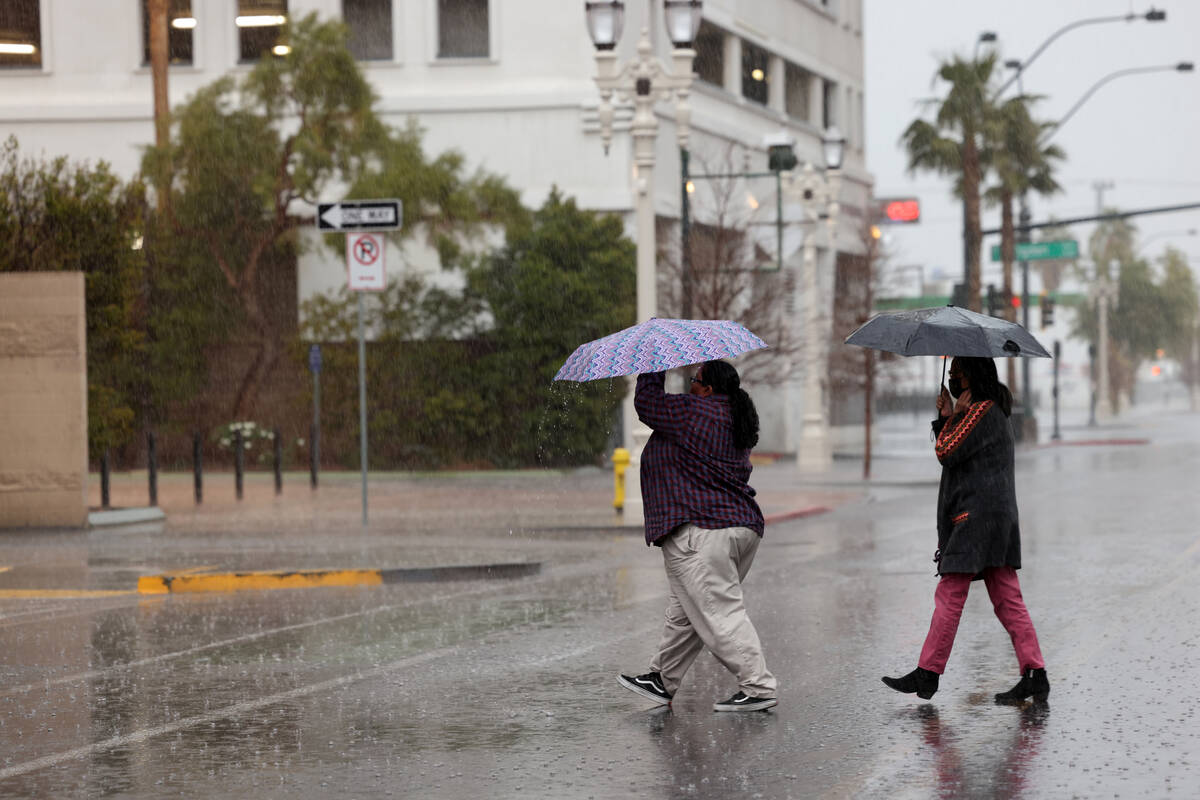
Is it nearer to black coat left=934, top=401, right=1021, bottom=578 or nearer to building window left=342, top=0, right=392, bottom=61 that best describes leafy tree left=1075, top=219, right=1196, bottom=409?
building window left=342, top=0, right=392, bottom=61

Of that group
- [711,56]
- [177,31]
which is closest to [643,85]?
[177,31]

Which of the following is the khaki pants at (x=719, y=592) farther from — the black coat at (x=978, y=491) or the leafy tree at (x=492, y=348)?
the leafy tree at (x=492, y=348)

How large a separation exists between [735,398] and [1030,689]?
2.13 metres

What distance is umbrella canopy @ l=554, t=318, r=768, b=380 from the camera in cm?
809

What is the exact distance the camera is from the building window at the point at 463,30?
3831 cm

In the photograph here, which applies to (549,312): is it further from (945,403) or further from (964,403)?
(964,403)

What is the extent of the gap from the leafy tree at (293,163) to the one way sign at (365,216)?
15.3 m

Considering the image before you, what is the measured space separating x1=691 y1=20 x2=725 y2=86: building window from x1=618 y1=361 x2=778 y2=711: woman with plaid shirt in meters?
36.5

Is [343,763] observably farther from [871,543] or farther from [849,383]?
[849,383]

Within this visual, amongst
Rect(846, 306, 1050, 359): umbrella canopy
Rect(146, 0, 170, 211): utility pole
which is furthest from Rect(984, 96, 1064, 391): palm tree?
Rect(846, 306, 1050, 359): umbrella canopy

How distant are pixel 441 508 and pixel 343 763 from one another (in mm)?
16363

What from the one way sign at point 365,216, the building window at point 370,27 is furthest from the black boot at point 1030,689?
the building window at point 370,27

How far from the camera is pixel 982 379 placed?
8781 mm

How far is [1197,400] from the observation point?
123m
